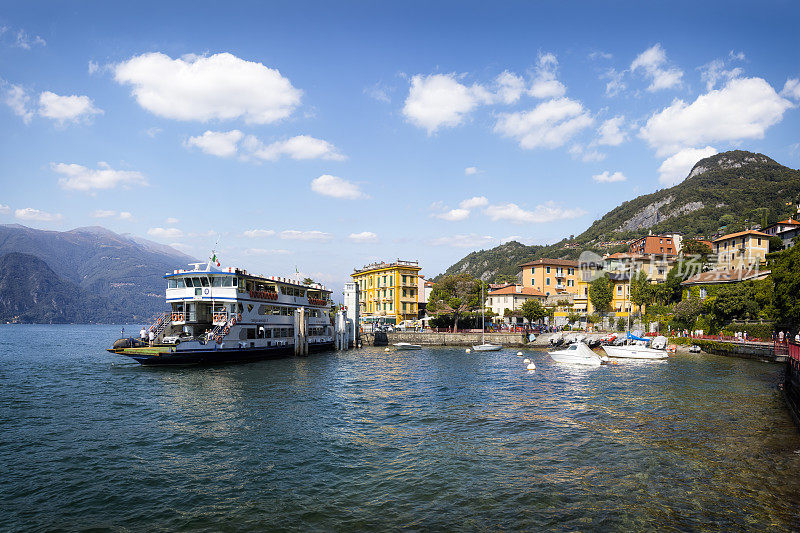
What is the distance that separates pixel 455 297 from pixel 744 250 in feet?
194

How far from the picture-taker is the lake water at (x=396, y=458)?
12.8 meters

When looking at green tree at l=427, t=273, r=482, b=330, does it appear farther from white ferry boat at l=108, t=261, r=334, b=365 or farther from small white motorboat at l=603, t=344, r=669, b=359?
white ferry boat at l=108, t=261, r=334, b=365

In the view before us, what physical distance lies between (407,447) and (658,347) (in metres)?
61.3

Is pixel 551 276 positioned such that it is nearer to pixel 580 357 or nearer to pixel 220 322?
pixel 580 357

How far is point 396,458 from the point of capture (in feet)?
58.2

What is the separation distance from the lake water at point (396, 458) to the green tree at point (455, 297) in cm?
5634

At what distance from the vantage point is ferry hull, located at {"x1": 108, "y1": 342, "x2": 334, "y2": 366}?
43750 millimetres

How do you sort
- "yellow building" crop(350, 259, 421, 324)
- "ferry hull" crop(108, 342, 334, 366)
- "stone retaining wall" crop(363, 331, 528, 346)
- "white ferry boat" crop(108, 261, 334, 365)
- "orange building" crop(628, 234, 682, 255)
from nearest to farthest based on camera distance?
"ferry hull" crop(108, 342, 334, 366) → "white ferry boat" crop(108, 261, 334, 365) → "stone retaining wall" crop(363, 331, 528, 346) → "yellow building" crop(350, 259, 421, 324) → "orange building" crop(628, 234, 682, 255)

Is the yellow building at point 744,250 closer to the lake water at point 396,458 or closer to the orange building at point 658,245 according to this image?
the orange building at point 658,245

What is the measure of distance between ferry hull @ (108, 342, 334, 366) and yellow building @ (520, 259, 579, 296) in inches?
3269

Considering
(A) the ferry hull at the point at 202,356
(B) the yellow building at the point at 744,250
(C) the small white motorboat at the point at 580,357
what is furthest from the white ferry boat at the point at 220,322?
(B) the yellow building at the point at 744,250

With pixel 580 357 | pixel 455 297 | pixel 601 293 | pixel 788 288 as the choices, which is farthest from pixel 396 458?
pixel 601 293

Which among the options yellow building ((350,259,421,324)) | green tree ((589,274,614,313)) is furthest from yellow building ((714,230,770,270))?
yellow building ((350,259,421,324))

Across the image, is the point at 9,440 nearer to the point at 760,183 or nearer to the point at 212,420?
the point at 212,420
